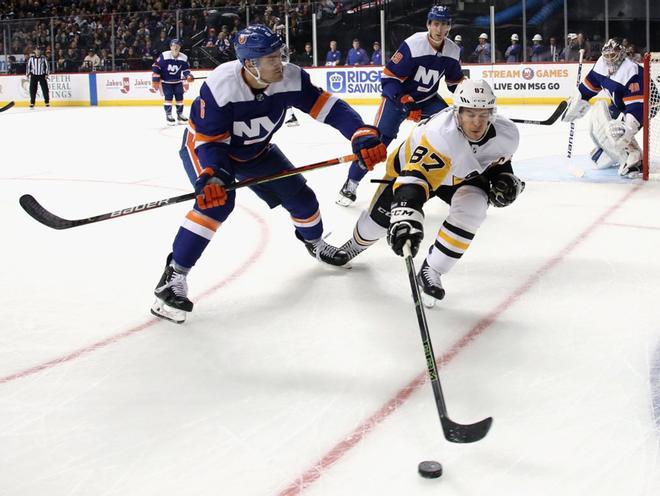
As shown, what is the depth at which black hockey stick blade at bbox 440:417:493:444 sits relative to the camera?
191 cm

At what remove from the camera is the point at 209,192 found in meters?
2.78

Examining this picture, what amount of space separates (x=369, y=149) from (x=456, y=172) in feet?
1.08

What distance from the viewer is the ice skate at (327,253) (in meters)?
3.61

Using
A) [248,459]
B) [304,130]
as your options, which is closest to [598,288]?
[248,459]

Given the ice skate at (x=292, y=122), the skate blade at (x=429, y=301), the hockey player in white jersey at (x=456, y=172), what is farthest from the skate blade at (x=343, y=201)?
the ice skate at (x=292, y=122)

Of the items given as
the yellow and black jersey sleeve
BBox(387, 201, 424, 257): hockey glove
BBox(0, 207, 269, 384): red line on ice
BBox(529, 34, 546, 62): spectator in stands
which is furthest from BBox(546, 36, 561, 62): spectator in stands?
BBox(387, 201, 424, 257): hockey glove

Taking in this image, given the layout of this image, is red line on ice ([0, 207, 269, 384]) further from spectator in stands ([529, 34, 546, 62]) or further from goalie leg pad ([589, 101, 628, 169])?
spectator in stands ([529, 34, 546, 62])

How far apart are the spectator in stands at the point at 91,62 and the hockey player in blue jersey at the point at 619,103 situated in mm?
11112

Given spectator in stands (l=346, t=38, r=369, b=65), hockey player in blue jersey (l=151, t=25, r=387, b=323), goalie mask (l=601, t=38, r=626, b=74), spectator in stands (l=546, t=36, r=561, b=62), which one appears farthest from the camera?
spectator in stands (l=346, t=38, r=369, b=65)

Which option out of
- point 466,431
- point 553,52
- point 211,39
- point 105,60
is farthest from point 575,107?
point 105,60

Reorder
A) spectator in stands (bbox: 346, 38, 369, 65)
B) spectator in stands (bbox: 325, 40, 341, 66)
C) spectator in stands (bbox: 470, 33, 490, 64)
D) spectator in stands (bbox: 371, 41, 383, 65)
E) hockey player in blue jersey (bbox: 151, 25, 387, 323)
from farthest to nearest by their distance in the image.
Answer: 1. spectator in stands (bbox: 325, 40, 341, 66)
2. spectator in stands (bbox: 346, 38, 369, 65)
3. spectator in stands (bbox: 371, 41, 383, 65)
4. spectator in stands (bbox: 470, 33, 490, 64)
5. hockey player in blue jersey (bbox: 151, 25, 387, 323)

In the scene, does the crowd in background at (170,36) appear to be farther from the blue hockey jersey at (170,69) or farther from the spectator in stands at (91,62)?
the blue hockey jersey at (170,69)

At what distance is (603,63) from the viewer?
5.68 m

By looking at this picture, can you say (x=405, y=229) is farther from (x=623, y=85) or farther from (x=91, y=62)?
(x=91, y=62)
